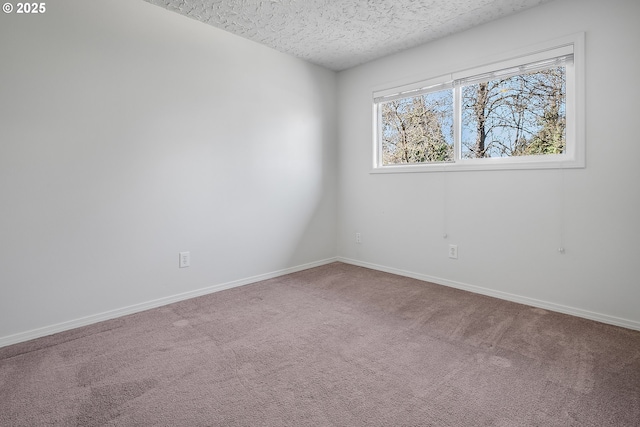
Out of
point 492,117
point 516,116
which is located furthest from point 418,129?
point 516,116

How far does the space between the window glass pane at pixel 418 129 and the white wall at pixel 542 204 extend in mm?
221

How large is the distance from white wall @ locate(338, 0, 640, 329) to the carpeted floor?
31 cm

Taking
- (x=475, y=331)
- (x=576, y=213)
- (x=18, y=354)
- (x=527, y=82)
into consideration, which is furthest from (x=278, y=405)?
(x=527, y=82)

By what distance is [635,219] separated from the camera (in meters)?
2.25

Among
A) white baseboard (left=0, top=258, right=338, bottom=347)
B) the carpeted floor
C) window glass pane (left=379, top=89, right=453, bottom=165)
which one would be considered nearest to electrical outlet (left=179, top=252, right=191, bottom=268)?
white baseboard (left=0, top=258, right=338, bottom=347)

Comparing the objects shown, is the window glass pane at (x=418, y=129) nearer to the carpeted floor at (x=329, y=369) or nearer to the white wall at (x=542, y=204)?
the white wall at (x=542, y=204)

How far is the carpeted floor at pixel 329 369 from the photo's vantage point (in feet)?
4.72

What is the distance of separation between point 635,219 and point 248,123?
3141mm

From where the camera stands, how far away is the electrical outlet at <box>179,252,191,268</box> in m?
2.86

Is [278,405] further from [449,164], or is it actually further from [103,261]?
[449,164]

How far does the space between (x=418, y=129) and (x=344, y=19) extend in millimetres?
1349

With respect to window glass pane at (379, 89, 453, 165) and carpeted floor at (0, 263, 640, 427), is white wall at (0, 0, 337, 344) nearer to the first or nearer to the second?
carpeted floor at (0, 263, 640, 427)

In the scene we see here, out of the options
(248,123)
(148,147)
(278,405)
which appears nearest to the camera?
(278,405)

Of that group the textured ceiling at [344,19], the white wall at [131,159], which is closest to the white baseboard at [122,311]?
the white wall at [131,159]
